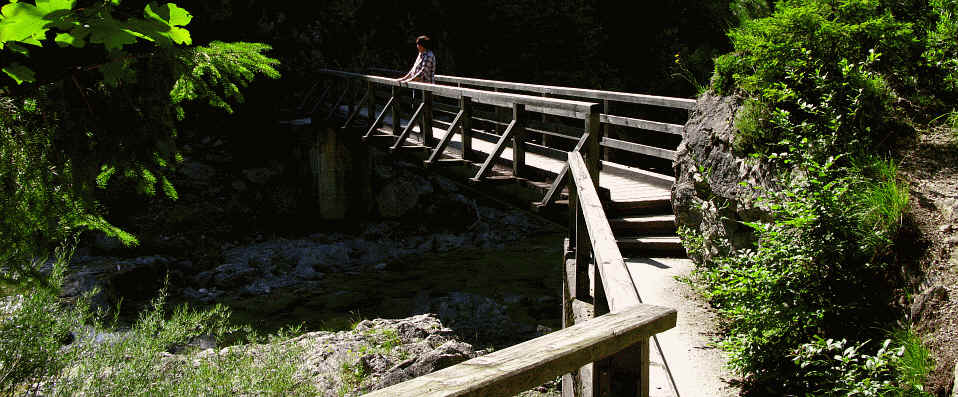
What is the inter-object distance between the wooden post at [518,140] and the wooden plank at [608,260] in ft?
11.2

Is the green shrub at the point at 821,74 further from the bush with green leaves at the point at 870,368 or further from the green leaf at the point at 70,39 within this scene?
the green leaf at the point at 70,39

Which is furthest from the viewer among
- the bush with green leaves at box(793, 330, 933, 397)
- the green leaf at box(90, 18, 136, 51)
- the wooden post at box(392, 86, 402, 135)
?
the wooden post at box(392, 86, 402, 135)

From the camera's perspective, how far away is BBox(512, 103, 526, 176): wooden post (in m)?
7.64

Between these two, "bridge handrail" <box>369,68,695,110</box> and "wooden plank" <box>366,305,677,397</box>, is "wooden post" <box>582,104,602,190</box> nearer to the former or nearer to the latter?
Answer: "bridge handrail" <box>369,68,695,110</box>

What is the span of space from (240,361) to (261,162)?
10.5 metres

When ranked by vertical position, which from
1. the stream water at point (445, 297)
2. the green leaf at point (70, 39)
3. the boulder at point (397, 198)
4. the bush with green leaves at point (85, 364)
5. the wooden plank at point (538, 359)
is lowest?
the stream water at point (445, 297)

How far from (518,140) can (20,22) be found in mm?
6225

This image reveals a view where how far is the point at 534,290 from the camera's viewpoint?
11.0 metres

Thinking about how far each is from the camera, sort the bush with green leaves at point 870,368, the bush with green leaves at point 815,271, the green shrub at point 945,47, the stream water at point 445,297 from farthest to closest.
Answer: the stream water at point 445,297, the green shrub at point 945,47, the bush with green leaves at point 815,271, the bush with green leaves at point 870,368

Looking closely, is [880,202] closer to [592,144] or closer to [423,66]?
[592,144]

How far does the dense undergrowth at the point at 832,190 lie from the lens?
3.59 m

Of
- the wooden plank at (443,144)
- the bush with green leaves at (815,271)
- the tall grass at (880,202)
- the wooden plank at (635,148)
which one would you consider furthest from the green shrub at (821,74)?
the wooden plank at (443,144)

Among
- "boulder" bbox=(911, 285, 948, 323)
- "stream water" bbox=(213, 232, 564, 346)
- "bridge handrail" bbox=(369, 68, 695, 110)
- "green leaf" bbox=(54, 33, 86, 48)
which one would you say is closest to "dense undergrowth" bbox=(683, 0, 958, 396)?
"boulder" bbox=(911, 285, 948, 323)

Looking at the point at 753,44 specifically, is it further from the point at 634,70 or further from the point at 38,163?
the point at 634,70
